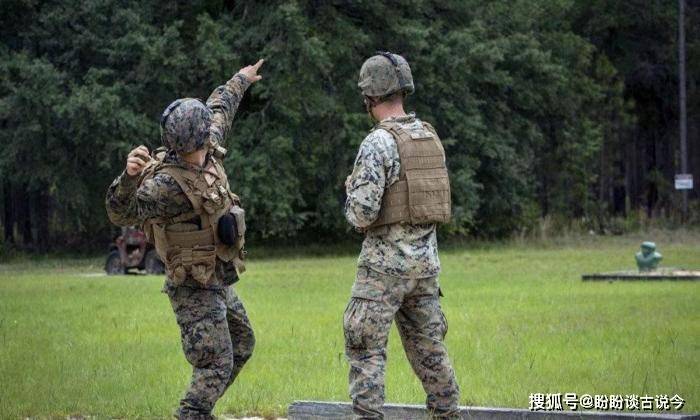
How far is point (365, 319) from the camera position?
7.93 m

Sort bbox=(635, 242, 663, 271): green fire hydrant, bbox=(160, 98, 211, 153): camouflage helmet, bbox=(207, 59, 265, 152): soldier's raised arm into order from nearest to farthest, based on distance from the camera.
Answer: bbox=(160, 98, 211, 153): camouflage helmet < bbox=(207, 59, 265, 152): soldier's raised arm < bbox=(635, 242, 663, 271): green fire hydrant

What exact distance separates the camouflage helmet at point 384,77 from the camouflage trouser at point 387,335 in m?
1.06

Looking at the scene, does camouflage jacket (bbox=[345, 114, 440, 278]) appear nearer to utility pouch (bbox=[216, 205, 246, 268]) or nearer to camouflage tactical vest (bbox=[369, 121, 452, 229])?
camouflage tactical vest (bbox=[369, 121, 452, 229])

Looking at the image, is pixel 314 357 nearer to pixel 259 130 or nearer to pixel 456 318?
pixel 456 318

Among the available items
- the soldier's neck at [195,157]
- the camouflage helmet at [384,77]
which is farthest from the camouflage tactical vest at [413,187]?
the soldier's neck at [195,157]

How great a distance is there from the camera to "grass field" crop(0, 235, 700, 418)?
1092cm

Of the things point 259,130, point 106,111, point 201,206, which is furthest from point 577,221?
point 201,206

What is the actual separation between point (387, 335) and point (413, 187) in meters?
0.88

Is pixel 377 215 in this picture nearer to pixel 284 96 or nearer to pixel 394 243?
pixel 394 243

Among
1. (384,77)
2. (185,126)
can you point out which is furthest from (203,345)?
(384,77)

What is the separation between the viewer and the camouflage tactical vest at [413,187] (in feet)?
26.3

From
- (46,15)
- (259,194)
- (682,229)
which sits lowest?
(682,229)

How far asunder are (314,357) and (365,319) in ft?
17.6

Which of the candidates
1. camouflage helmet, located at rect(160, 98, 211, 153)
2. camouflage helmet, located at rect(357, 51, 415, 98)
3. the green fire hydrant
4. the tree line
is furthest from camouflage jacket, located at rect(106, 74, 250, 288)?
the tree line
